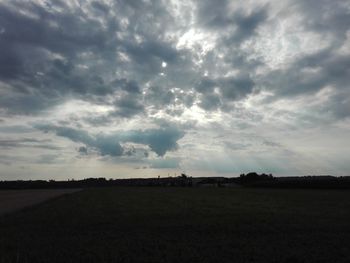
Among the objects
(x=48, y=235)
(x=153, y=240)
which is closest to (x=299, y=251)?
(x=153, y=240)

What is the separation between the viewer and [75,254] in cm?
1602

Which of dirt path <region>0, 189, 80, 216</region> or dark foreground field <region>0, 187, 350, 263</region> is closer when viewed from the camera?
dark foreground field <region>0, 187, 350, 263</region>

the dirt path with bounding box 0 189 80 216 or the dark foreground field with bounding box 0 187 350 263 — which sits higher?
the dirt path with bounding box 0 189 80 216

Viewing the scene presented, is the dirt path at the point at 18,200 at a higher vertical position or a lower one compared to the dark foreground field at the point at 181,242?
higher

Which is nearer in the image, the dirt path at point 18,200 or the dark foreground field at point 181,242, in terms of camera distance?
the dark foreground field at point 181,242

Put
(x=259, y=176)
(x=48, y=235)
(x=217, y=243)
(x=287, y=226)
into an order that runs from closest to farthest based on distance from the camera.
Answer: (x=217, y=243) → (x=48, y=235) → (x=287, y=226) → (x=259, y=176)

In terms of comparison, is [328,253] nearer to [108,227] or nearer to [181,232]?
[181,232]

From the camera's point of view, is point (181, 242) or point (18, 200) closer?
point (181, 242)

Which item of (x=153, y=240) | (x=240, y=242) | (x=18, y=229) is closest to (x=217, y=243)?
(x=240, y=242)

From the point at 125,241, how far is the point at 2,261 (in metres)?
5.68

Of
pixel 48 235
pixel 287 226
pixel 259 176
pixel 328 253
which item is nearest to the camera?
pixel 328 253

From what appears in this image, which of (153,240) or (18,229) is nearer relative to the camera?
(153,240)

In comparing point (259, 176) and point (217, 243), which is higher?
point (259, 176)

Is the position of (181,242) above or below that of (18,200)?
below
